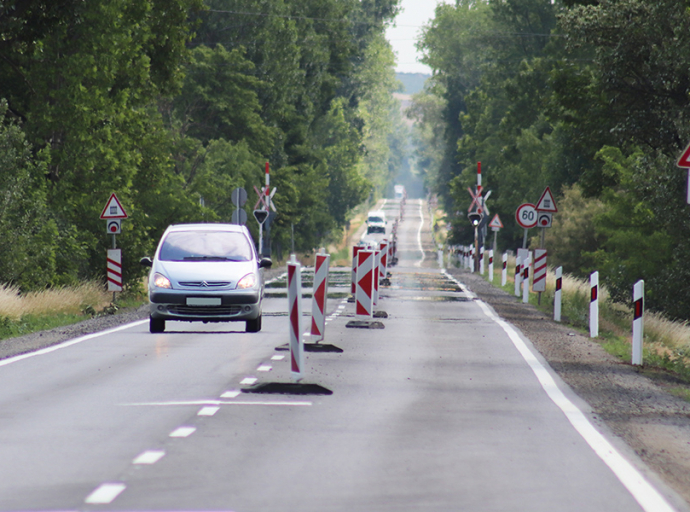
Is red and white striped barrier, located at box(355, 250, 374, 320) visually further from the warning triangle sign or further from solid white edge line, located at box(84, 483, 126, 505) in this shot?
solid white edge line, located at box(84, 483, 126, 505)

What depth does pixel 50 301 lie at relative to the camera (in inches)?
922

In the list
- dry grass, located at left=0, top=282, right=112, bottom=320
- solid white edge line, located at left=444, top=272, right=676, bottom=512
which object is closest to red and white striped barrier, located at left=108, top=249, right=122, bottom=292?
dry grass, located at left=0, top=282, right=112, bottom=320

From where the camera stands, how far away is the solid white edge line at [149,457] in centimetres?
771

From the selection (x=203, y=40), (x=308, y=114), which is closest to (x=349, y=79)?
(x=308, y=114)

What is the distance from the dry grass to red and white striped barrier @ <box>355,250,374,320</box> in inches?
243

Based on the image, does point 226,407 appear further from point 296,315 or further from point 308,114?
point 308,114

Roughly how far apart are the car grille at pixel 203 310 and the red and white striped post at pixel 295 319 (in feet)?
19.7

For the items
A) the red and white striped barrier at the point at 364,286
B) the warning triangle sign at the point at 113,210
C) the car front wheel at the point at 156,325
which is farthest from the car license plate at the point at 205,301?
the warning triangle sign at the point at 113,210

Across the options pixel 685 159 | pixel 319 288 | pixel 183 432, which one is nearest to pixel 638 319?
pixel 685 159

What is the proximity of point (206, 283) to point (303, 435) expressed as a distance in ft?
29.0

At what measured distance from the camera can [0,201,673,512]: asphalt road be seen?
22.0ft

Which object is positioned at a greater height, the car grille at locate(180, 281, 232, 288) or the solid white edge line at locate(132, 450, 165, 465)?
the car grille at locate(180, 281, 232, 288)

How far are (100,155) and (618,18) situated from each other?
42.1 ft

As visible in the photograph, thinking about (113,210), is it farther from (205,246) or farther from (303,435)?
(303,435)
